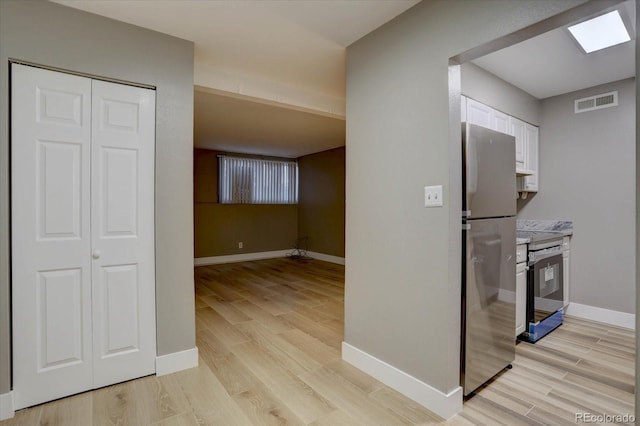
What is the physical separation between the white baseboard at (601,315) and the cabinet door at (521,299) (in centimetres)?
116

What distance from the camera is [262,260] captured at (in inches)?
282

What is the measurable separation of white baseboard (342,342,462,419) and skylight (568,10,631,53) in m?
2.51

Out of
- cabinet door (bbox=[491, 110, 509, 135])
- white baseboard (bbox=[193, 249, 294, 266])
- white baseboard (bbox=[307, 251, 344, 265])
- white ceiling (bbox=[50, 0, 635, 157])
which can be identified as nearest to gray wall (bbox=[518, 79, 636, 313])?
white ceiling (bbox=[50, 0, 635, 157])

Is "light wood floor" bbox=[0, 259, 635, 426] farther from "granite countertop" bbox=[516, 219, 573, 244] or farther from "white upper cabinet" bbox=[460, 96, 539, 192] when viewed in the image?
"white upper cabinet" bbox=[460, 96, 539, 192]

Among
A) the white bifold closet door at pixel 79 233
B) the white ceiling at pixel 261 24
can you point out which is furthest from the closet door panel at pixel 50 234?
the white ceiling at pixel 261 24

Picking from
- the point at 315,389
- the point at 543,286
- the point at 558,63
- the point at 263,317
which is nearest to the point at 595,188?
the point at 543,286

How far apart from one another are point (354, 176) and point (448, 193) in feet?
2.69

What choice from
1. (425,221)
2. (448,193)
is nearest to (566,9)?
(448,193)

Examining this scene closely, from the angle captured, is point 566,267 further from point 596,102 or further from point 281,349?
point 281,349

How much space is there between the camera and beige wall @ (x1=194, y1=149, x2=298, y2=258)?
21.8 ft

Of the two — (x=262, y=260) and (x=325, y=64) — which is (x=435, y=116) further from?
(x=262, y=260)

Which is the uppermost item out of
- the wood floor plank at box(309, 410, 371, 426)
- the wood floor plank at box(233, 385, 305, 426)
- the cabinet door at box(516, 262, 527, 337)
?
the cabinet door at box(516, 262, 527, 337)

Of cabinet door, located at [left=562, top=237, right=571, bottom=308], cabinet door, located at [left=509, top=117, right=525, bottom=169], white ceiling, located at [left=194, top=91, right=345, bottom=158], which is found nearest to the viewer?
cabinet door, located at [left=509, top=117, right=525, bottom=169]

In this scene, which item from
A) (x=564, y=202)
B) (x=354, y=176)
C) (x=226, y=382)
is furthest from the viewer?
(x=564, y=202)
